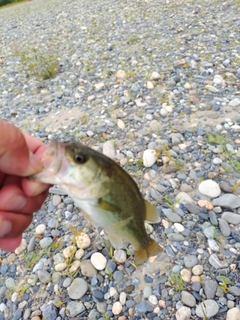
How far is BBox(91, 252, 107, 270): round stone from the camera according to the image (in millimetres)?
3730

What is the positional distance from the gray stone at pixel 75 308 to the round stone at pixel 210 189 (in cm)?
182

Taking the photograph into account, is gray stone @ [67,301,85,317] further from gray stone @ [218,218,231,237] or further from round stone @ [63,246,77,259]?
gray stone @ [218,218,231,237]

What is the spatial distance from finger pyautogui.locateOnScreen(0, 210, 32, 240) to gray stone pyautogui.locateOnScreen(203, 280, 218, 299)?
5.79 feet

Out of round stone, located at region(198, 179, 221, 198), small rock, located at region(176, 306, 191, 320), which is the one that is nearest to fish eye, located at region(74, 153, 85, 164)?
small rock, located at region(176, 306, 191, 320)

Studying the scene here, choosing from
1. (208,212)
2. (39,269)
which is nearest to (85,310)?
(39,269)

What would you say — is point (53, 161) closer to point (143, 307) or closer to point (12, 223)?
point (12, 223)

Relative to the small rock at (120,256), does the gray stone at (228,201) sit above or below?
below

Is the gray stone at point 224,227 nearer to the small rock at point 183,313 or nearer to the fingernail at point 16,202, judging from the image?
the small rock at point 183,313

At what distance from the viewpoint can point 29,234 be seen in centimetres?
444

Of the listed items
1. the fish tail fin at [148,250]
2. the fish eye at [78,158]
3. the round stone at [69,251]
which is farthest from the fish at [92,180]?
the round stone at [69,251]

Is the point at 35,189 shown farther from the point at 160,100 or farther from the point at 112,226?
the point at 160,100

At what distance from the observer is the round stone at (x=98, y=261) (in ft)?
12.2

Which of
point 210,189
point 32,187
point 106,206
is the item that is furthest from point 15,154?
point 210,189

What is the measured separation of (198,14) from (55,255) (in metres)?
9.04
